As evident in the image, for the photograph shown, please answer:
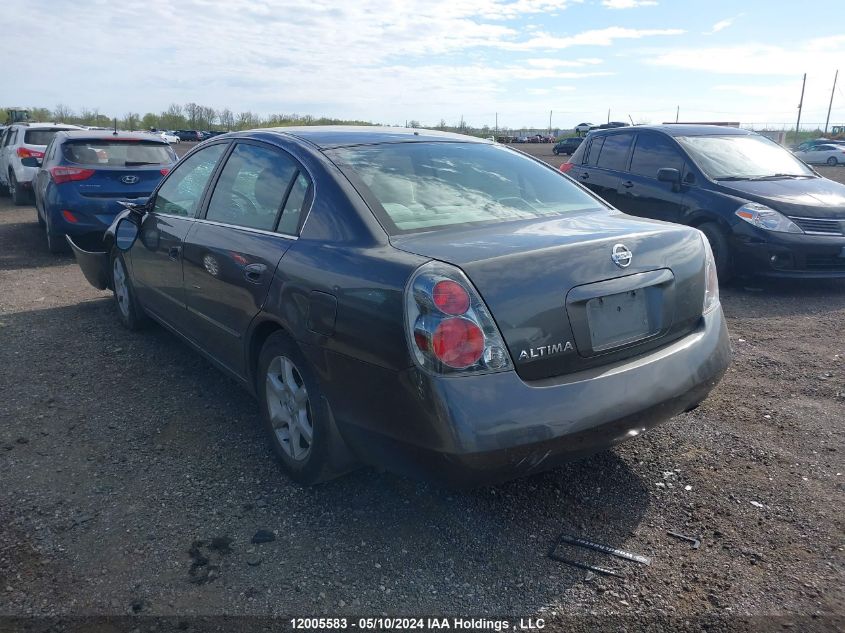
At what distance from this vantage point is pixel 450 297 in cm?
252

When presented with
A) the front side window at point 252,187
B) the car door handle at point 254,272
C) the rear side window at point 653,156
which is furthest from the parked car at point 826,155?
the car door handle at point 254,272

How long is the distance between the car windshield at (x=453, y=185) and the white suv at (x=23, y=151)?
37.0 feet

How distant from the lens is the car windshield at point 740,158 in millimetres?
7613

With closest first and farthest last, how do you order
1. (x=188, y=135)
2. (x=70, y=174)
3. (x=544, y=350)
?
(x=544, y=350) → (x=70, y=174) → (x=188, y=135)

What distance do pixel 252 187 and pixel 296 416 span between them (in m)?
1.35

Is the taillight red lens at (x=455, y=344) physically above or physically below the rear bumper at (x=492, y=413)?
above

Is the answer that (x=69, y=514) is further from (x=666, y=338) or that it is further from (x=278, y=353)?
(x=666, y=338)

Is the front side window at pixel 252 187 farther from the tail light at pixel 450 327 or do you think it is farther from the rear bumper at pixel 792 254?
the rear bumper at pixel 792 254

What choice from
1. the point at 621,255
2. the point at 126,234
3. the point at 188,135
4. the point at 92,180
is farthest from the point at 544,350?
the point at 188,135

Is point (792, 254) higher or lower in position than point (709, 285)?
lower

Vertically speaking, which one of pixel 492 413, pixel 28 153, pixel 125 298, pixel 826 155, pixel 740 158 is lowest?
pixel 826 155

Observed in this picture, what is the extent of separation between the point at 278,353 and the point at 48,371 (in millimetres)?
2557

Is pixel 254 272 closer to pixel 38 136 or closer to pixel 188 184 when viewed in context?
pixel 188 184

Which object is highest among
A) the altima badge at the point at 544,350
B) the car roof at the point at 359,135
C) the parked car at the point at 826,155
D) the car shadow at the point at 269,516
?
the car roof at the point at 359,135
